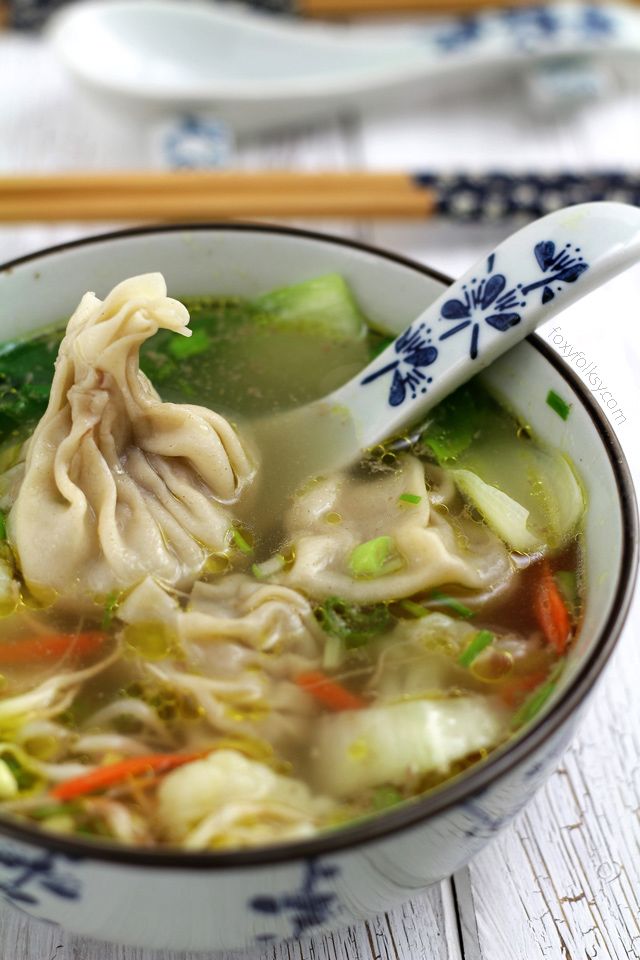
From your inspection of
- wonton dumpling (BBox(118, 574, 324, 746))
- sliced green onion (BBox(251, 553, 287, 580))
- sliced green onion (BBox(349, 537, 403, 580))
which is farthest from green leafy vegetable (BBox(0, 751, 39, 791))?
sliced green onion (BBox(349, 537, 403, 580))

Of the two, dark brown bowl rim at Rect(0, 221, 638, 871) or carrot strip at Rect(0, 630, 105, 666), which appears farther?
carrot strip at Rect(0, 630, 105, 666)

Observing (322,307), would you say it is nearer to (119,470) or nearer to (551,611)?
(119,470)

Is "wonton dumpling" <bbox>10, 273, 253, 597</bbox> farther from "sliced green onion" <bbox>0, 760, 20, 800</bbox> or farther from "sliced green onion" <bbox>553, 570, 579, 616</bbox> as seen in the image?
"sliced green onion" <bbox>553, 570, 579, 616</bbox>

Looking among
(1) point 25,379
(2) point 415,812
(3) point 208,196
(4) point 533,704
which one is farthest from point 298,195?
(2) point 415,812

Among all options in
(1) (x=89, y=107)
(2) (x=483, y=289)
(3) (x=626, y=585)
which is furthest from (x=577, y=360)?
(1) (x=89, y=107)

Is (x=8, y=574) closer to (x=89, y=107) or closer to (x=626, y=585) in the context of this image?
(x=626, y=585)

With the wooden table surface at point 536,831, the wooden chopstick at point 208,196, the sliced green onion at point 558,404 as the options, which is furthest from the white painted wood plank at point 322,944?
the wooden chopstick at point 208,196
